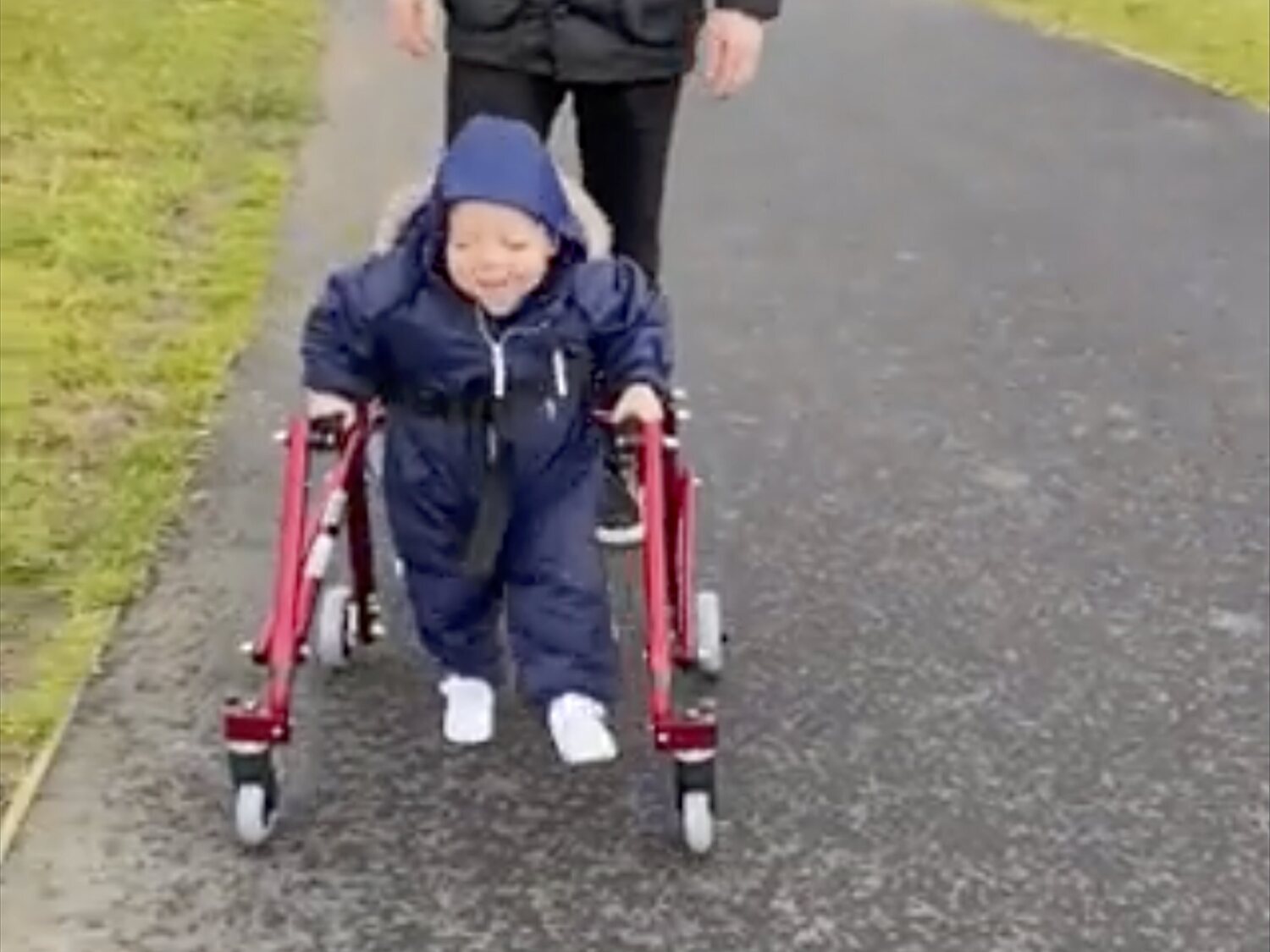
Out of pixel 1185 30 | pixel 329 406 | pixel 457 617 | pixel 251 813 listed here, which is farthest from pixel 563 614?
pixel 1185 30

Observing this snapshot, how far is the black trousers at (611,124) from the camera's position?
5203 mm

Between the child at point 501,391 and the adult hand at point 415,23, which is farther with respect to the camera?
the adult hand at point 415,23

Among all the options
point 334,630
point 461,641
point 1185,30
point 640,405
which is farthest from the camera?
point 1185,30

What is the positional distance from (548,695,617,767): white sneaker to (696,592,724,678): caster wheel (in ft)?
1.37

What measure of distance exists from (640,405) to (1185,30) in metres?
7.75

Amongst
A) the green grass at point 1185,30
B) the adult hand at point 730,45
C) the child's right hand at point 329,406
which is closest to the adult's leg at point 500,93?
→ the adult hand at point 730,45

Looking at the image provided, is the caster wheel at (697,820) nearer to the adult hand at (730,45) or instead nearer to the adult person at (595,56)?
the adult person at (595,56)

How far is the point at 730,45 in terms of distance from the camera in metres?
5.14

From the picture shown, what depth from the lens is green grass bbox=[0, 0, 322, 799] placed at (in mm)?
5426

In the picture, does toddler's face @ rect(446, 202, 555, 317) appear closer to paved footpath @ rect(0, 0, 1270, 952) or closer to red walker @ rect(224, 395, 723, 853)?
red walker @ rect(224, 395, 723, 853)

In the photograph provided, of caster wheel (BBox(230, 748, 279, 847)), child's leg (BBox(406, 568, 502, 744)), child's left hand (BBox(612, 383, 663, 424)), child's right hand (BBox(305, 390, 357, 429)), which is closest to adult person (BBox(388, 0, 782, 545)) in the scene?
child's leg (BBox(406, 568, 502, 744))

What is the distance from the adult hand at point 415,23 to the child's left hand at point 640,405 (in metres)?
0.85

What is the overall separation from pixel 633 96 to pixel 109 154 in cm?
350

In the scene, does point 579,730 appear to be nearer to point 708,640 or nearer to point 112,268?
point 708,640
